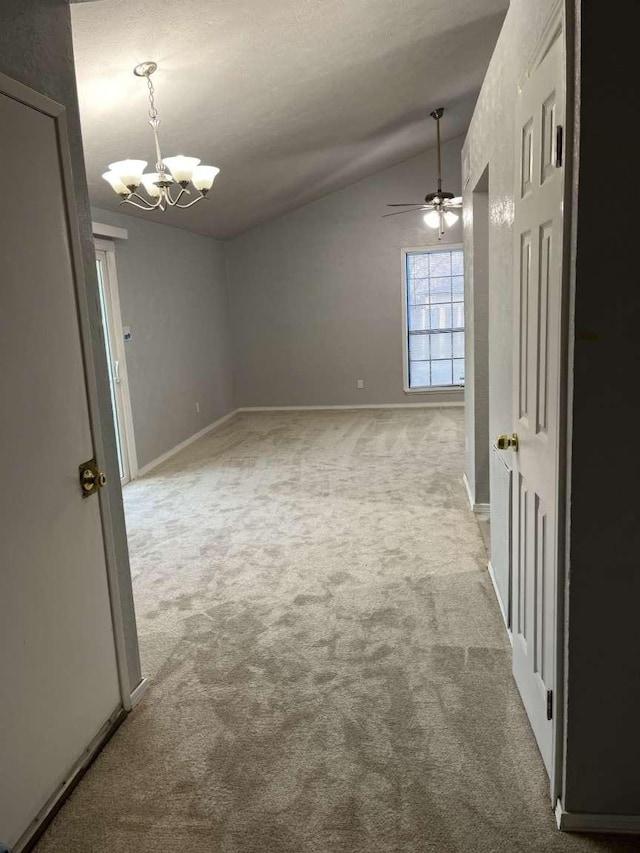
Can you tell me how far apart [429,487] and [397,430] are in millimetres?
2228

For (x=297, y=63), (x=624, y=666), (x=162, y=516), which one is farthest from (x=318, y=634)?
(x=297, y=63)

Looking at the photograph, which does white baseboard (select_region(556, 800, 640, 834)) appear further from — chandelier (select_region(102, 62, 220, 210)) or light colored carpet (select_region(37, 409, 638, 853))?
chandelier (select_region(102, 62, 220, 210))

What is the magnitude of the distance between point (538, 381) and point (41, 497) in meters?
1.46

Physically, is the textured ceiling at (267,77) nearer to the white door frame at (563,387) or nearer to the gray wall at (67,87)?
the gray wall at (67,87)

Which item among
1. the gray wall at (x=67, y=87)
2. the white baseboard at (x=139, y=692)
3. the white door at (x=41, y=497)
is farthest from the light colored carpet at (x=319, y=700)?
the gray wall at (x=67, y=87)

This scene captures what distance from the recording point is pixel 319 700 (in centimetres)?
223

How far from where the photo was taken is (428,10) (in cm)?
366

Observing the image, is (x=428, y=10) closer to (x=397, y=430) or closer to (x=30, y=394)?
(x=30, y=394)

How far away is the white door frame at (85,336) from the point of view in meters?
1.73

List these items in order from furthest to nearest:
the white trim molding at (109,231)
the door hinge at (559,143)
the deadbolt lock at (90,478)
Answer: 1. the white trim molding at (109,231)
2. the deadbolt lock at (90,478)
3. the door hinge at (559,143)

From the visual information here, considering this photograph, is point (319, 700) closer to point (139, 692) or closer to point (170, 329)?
point (139, 692)

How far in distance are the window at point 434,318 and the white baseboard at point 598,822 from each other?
681 centimetres

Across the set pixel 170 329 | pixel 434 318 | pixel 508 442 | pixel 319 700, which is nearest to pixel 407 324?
pixel 434 318

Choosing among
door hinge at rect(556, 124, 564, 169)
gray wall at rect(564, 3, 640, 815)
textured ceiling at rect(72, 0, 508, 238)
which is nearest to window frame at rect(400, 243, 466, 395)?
textured ceiling at rect(72, 0, 508, 238)
